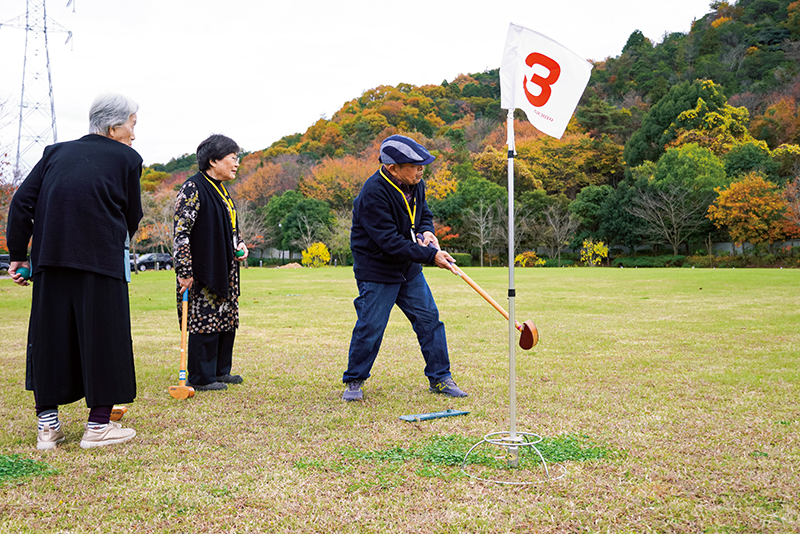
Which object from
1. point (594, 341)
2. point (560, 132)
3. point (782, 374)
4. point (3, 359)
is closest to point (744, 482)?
point (560, 132)

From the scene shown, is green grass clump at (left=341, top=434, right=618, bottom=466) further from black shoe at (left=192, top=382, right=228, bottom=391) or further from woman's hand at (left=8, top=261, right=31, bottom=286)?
woman's hand at (left=8, top=261, right=31, bottom=286)

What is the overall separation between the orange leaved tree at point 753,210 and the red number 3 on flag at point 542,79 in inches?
1568

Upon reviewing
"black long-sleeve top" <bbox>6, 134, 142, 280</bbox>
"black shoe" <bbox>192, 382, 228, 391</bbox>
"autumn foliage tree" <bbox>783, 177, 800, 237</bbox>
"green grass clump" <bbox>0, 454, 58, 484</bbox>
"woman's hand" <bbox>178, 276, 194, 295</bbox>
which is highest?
"autumn foliage tree" <bbox>783, 177, 800, 237</bbox>

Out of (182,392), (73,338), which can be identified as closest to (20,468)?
(73,338)

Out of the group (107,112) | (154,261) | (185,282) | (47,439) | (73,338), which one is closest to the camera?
(47,439)

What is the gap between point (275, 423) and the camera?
12.5 ft

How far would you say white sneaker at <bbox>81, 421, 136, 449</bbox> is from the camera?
3338 millimetres

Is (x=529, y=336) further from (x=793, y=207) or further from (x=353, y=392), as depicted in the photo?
(x=793, y=207)

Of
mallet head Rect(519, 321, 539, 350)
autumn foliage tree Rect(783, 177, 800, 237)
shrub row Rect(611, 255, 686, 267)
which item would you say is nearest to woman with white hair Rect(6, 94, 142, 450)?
mallet head Rect(519, 321, 539, 350)

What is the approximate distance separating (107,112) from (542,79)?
104 inches

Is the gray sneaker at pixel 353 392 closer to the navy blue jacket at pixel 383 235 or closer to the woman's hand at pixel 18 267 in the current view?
the navy blue jacket at pixel 383 235

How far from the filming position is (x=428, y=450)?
3.16 m

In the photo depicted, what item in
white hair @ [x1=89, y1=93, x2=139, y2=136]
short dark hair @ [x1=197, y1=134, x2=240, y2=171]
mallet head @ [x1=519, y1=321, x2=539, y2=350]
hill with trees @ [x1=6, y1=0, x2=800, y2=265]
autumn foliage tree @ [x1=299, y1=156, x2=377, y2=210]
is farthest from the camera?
autumn foliage tree @ [x1=299, y1=156, x2=377, y2=210]

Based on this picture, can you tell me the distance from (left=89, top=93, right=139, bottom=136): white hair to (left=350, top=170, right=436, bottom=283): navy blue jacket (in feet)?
5.66
